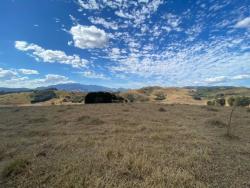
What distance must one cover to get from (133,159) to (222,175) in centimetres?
274

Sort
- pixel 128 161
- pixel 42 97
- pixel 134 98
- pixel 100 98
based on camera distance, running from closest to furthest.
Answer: pixel 128 161, pixel 100 98, pixel 134 98, pixel 42 97

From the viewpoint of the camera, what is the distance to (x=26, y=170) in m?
6.25

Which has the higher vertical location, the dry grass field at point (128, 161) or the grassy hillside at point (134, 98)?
the dry grass field at point (128, 161)

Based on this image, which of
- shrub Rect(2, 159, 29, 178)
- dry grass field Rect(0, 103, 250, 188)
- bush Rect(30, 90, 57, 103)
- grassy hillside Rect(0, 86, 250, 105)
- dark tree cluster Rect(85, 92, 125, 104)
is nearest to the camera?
dry grass field Rect(0, 103, 250, 188)

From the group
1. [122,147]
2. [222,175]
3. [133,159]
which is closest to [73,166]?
[133,159]

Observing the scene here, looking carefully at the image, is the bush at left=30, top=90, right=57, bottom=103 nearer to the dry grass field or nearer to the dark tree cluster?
the dark tree cluster

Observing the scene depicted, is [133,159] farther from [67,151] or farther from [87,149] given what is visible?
[67,151]

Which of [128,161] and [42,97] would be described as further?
[42,97]

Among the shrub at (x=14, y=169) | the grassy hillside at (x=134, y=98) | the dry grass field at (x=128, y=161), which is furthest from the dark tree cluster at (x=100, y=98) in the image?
the shrub at (x=14, y=169)

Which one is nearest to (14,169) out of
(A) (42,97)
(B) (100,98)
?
(B) (100,98)

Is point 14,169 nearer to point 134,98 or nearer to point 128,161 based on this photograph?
point 128,161

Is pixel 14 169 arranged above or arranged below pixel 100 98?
below

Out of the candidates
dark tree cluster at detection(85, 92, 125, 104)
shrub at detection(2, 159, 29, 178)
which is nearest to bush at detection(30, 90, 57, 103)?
dark tree cluster at detection(85, 92, 125, 104)

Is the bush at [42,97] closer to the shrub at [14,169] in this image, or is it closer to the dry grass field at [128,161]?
the dry grass field at [128,161]
